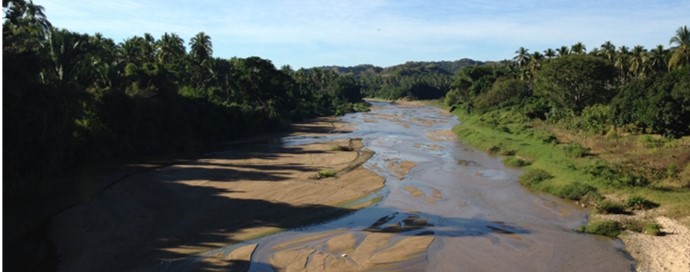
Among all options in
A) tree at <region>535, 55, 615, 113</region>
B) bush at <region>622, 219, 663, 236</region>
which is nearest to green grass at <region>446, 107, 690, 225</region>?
bush at <region>622, 219, 663, 236</region>

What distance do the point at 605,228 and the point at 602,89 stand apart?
45.0m

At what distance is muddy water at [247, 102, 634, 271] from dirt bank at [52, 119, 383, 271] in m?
1.93

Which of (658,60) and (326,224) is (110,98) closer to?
(326,224)

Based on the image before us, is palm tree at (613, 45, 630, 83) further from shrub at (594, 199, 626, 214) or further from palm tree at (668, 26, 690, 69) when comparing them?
shrub at (594, 199, 626, 214)

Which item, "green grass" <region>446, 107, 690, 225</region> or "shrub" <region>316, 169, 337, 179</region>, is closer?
"green grass" <region>446, 107, 690, 225</region>

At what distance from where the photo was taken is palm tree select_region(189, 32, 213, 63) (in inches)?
3078

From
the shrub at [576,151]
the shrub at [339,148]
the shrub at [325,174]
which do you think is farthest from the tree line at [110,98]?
the shrub at [576,151]

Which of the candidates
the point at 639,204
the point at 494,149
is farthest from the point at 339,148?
the point at 639,204

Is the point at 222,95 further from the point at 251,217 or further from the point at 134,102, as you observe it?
the point at 251,217

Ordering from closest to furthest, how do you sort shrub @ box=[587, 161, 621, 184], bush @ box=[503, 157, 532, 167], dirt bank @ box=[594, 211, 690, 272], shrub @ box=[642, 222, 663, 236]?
1. dirt bank @ box=[594, 211, 690, 272]
2. shrub @ box=[642, 222, 663, 236]
3. shrub @ box=[587, 161, 621, 184]
4. bush @ box=[503, 157, 532, 167]

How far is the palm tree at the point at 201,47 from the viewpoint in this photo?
78188mm

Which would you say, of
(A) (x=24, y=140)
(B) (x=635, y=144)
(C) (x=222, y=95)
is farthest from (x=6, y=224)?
(C) (x=222, y=95)

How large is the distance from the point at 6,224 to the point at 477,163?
120 feet

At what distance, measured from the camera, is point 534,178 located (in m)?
35.0
